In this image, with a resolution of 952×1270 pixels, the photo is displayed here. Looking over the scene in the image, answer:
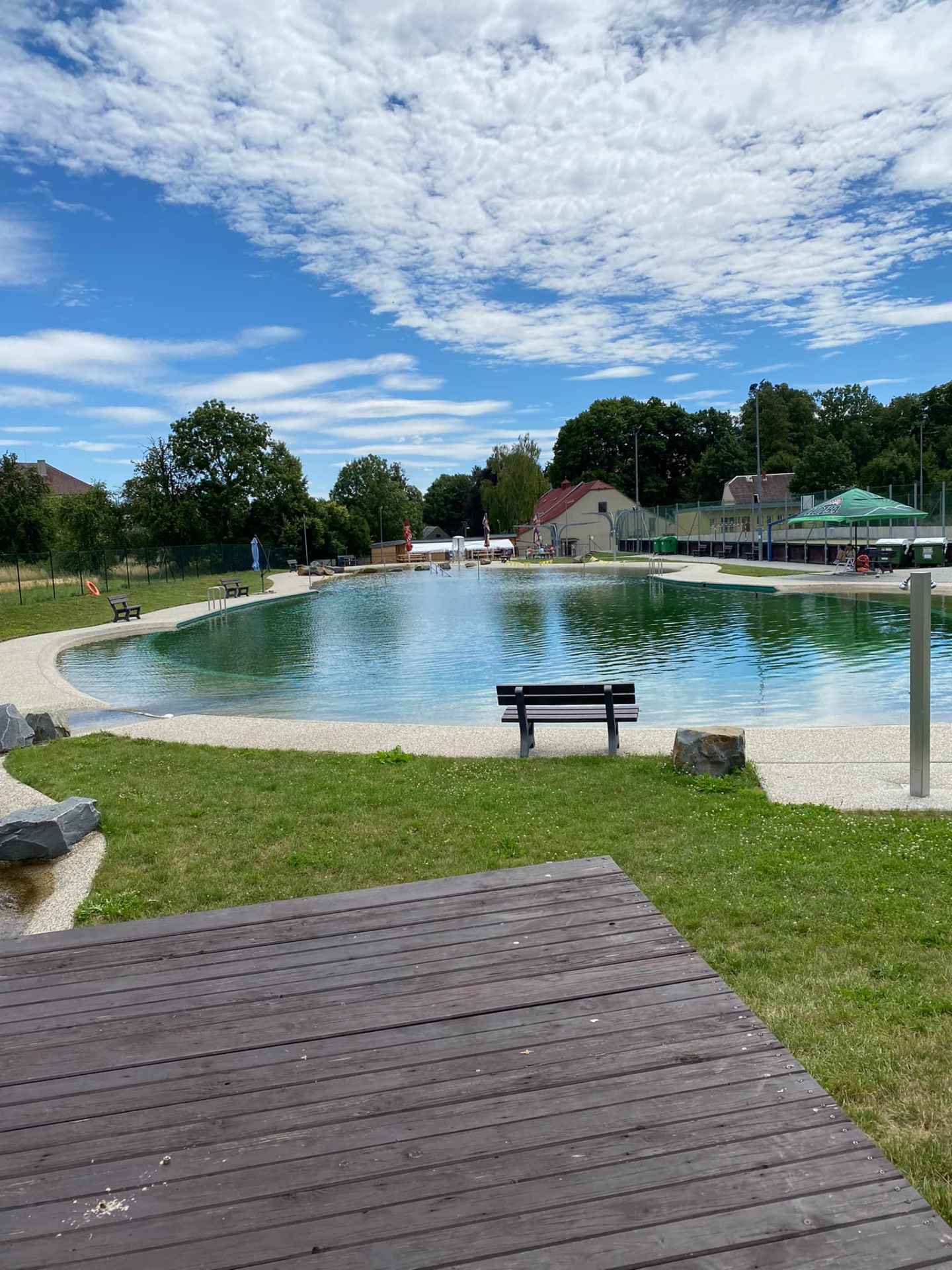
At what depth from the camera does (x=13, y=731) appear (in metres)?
10.9

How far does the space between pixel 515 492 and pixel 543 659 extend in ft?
293

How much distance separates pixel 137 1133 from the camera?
2.34m

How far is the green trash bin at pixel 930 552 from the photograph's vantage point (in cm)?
3231

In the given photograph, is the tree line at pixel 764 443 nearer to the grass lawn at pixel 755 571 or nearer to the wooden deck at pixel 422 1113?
the grass lawn at pixel 755 571

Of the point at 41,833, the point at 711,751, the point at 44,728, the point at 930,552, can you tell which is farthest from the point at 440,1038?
the point at 930,552

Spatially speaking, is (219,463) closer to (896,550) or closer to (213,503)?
(213,503)

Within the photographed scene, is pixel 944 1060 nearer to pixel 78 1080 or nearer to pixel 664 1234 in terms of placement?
pixel 664 1234

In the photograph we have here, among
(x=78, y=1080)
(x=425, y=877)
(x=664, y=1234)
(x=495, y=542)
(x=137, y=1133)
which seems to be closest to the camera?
(x=664, y=1234)

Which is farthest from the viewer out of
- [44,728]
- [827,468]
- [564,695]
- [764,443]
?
[764,443]

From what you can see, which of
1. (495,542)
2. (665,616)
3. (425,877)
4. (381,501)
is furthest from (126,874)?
(381,501)

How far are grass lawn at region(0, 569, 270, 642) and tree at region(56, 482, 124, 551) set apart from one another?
18.8 meters

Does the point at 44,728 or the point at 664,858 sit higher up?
the point at 44,728

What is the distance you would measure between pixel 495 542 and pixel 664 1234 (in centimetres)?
8718

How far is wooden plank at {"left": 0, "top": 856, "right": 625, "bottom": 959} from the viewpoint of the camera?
11.6ft
